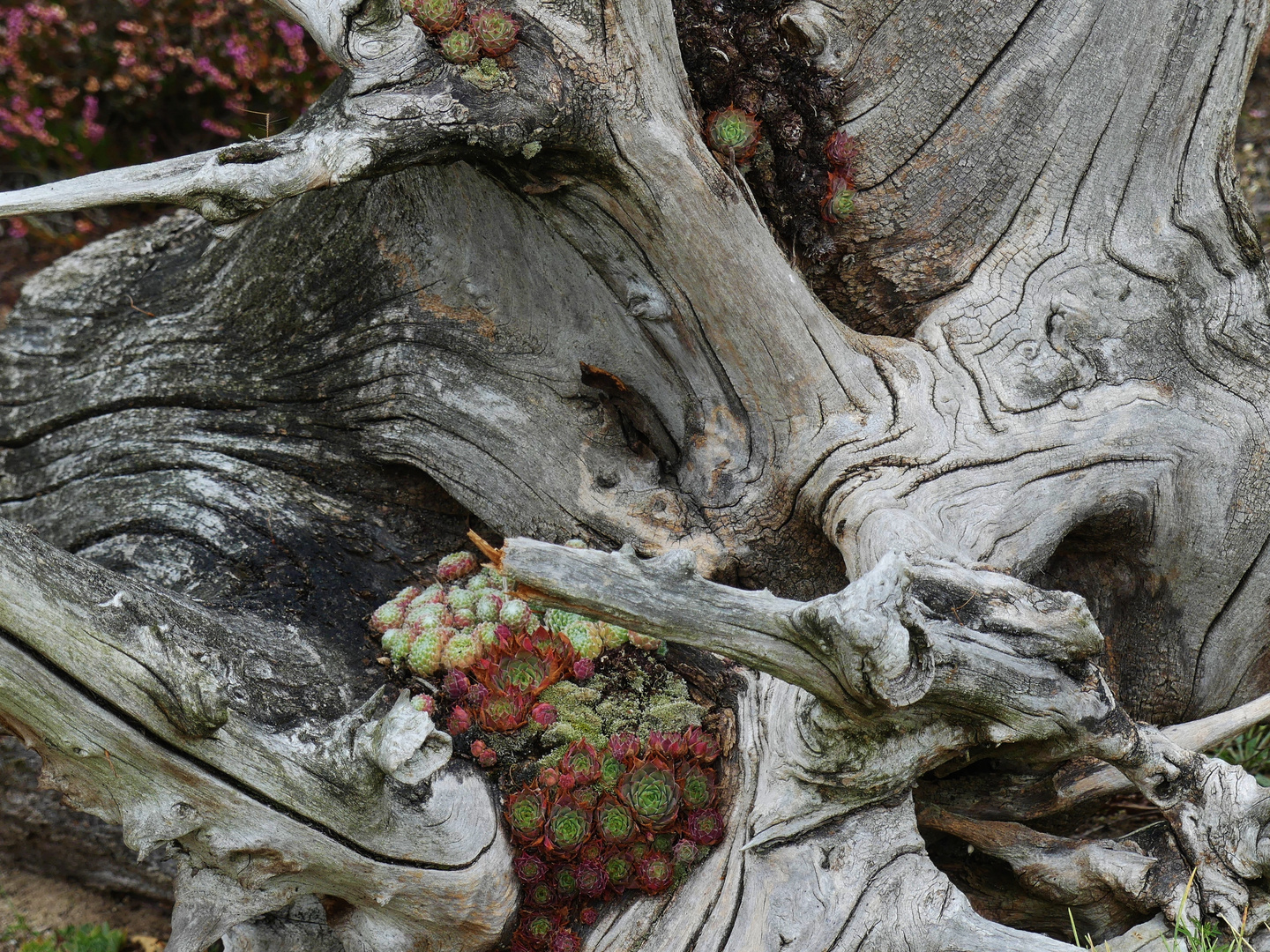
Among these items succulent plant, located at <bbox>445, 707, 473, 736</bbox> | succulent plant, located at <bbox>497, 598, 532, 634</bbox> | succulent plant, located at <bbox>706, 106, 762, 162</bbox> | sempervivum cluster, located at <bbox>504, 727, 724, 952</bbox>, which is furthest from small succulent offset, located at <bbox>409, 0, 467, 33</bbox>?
sempervivum cluster, located at <bbox>504, 727, 724, 952</bbox>

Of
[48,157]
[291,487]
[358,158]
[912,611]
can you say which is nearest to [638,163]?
[358,158]

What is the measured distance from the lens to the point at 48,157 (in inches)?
291

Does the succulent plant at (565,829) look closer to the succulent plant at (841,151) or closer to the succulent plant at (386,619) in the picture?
the succulent plant at (386,619)

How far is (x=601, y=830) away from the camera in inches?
127

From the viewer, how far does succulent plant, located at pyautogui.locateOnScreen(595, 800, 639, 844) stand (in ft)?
10.5

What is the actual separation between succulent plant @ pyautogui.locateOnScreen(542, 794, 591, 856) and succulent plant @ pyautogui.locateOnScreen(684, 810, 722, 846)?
33cm

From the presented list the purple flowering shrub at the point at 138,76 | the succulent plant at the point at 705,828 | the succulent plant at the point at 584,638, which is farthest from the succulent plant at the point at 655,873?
the purple flowering shrub at the point at 138,76

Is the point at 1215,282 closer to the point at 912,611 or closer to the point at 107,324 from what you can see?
the point at 912,611

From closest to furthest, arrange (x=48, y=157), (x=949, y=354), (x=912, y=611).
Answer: (x=912, y=611)
(x=949, y=354)
(x=48, y=157)

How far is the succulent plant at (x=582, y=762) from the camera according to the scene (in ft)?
10.8

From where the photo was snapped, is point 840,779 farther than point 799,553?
No

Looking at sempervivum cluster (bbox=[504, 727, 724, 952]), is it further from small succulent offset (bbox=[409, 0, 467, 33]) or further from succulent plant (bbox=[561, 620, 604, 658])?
small succulent offset (bbox=[409, 0, 467, 33])

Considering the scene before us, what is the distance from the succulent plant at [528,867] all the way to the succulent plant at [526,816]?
0.05 meters

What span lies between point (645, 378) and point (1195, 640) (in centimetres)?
236
